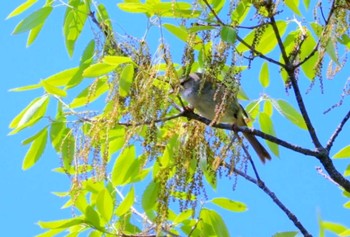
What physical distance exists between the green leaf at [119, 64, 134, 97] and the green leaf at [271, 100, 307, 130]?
74 centimetres

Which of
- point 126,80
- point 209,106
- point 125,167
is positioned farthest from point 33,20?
point 209,106

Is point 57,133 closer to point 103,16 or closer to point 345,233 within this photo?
point 103,16

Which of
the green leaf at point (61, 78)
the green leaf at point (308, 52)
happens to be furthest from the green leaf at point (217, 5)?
the green leaf at point (61, 78)

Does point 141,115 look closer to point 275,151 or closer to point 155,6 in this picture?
point 155,6

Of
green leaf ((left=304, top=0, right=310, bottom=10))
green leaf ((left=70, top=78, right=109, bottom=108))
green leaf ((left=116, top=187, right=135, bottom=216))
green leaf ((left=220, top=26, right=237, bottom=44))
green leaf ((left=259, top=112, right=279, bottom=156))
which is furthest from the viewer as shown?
green leaf ((left=259, top=112, right=279, bottom=156))

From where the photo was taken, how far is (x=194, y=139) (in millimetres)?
2520

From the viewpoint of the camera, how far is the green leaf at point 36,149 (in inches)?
113

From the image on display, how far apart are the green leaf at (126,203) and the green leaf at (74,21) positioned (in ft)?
2.13

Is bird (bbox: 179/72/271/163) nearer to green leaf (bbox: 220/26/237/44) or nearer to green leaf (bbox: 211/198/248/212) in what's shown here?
green leaf (bbox: 211/198/248/212)

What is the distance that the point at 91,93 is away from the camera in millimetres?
2654

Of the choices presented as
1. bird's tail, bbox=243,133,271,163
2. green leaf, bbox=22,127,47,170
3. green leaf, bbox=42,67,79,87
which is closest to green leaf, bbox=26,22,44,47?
green leaf, bbox=42,67,79,87

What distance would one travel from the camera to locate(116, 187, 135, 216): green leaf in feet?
9.09

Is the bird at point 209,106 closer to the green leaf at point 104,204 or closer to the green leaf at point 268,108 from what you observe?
the green leaf at point 268,108

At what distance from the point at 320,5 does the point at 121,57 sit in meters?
0.77
